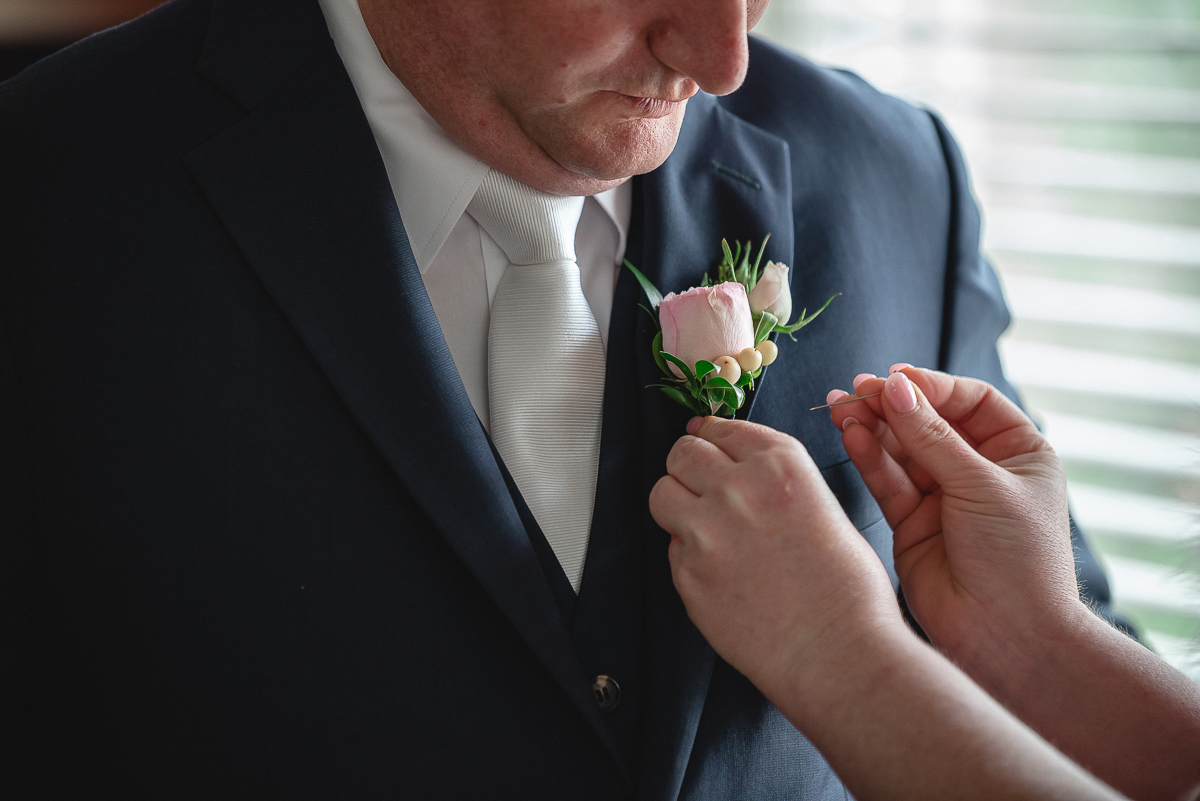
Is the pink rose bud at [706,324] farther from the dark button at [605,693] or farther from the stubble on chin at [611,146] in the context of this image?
the dark button at [605,693]

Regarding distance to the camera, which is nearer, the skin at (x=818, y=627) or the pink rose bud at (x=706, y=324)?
the skin at (x=818, y=627)

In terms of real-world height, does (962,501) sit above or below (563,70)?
below

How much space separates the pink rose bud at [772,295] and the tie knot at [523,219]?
22 cm

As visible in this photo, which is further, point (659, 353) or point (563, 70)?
point (659, 353)

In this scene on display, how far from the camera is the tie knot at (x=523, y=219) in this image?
1023 millimetres

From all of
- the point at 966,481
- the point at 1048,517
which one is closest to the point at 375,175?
the point at 966,481

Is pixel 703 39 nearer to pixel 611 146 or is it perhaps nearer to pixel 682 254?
pixel 611 146

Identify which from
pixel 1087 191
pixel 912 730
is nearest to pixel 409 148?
pixel 912 730

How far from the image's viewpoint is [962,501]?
3.32 ft

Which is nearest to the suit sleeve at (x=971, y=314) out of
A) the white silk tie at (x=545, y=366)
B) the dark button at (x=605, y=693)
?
the white silk tie at (x=545, y=366)

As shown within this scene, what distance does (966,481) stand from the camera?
3.29 feet

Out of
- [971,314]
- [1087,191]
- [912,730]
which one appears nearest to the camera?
[912,730]

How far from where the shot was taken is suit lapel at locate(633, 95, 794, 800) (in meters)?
0.96

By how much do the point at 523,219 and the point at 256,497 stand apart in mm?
424
